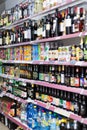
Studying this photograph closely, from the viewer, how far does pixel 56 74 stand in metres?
3.24

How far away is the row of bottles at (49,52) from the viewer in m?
2.75

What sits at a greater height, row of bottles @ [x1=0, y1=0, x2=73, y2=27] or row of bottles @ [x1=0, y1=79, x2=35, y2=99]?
row of bottles @ [x1=0, y1=0, x2=73, y2=27]

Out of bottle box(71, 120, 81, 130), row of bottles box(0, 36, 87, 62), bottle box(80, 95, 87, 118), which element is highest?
row of bottles box(0, 36, 87, 62)

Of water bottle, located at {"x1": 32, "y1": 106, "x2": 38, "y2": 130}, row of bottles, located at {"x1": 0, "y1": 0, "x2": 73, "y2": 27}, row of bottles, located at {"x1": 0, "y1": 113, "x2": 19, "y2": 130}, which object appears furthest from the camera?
row of bottles, located at {"x1": 0, "y1": 113, "x2": 19, "y2": 130}

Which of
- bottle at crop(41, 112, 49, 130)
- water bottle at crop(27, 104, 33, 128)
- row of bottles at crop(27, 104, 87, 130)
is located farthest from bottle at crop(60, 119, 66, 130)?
water bottle at crop(27, 104, 33, 128)

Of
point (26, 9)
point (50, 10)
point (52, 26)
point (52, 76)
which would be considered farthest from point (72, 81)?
point (26, 9)

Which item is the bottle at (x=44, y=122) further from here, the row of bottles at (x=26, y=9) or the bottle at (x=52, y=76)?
the row of bottles at (x=26, y=9)

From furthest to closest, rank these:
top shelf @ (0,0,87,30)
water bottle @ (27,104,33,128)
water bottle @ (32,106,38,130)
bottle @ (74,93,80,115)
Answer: water bottle @ (27,104,33,128) → water bottle @ (32,106,38,130) → top shelf @ (0,0,87,30) → bottle @ (74,93,80,115)

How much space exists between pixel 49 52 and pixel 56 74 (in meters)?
0.36

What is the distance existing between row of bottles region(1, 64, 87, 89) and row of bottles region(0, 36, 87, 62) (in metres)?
0.14

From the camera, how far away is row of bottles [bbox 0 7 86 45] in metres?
2.79

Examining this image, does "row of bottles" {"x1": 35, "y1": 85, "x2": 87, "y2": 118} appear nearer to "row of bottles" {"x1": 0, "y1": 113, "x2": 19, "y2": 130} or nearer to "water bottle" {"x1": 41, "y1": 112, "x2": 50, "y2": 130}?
"water bottle" {"x1": 41, "y1": 112, "x2": 50, "y2": 130}

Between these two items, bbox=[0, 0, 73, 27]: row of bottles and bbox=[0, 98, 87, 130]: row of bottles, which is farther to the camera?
bbox=[0, 0, 73, 27]: row of bottles

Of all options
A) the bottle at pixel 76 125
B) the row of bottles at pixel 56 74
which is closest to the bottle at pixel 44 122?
the row of bottles at pixel 56 74
